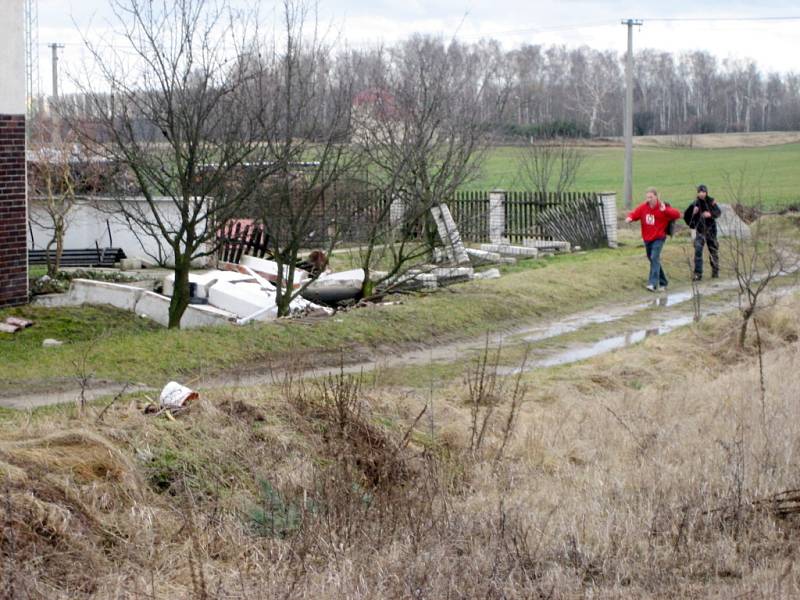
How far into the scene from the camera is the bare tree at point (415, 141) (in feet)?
59.4

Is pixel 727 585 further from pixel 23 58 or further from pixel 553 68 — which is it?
pixel 553 68

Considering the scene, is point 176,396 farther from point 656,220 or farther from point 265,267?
point 265,267

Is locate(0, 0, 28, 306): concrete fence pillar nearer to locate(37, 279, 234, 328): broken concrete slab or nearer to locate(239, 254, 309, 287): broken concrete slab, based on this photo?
locate(37, 279, 234, 328): broken concrete slab

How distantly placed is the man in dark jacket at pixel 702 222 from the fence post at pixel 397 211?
16.3 ft

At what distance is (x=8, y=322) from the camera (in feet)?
46.5

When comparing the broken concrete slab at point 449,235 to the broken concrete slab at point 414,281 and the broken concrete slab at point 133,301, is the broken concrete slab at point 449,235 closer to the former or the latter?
the broken concrete slab at point 414,281

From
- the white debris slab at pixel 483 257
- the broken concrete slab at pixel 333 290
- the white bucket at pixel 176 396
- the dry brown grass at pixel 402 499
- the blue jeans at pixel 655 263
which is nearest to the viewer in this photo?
the dry brown grass at pixel 402 499

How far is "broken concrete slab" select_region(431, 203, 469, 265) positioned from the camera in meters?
19.8

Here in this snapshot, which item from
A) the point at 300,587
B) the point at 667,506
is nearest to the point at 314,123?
the point at 667,506

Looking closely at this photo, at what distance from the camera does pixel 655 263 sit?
1911 cm

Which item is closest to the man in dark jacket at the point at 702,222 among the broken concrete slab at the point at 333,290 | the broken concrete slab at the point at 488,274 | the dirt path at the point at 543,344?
the dirt path at the point at 543,344

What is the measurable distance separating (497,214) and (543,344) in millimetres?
13265

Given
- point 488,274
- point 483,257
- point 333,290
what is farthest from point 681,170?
point 333,290

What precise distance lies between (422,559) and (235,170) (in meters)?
9.79
